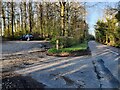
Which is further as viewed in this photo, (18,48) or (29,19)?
(29,19)

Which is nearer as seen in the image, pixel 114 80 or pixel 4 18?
pixel 114 80

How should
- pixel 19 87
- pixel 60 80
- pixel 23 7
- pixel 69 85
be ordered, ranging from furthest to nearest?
pixel 23 7
pixel 60 80
pixel 69 85
pixel 19 87

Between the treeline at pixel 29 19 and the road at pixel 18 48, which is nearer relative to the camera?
the road at pixel 18 48

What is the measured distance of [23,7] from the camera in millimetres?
51656

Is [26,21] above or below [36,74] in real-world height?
above

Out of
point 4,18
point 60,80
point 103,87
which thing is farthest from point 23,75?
point 4,18

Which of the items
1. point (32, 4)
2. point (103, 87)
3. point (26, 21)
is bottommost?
point (103, 87)

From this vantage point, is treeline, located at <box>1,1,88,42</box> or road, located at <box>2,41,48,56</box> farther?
treeline, located at <box>1,1,88,42</box>

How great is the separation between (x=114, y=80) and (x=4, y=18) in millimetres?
40796

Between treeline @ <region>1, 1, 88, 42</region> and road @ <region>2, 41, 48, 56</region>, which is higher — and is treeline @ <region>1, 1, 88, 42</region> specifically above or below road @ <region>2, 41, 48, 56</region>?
above

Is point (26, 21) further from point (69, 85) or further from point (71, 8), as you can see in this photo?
point (69, 85)

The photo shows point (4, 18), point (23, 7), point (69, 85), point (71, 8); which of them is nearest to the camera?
point (69, 85)

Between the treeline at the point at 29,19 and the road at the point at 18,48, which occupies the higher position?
the treeline at the point at 29,19

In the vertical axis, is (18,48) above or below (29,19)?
below
